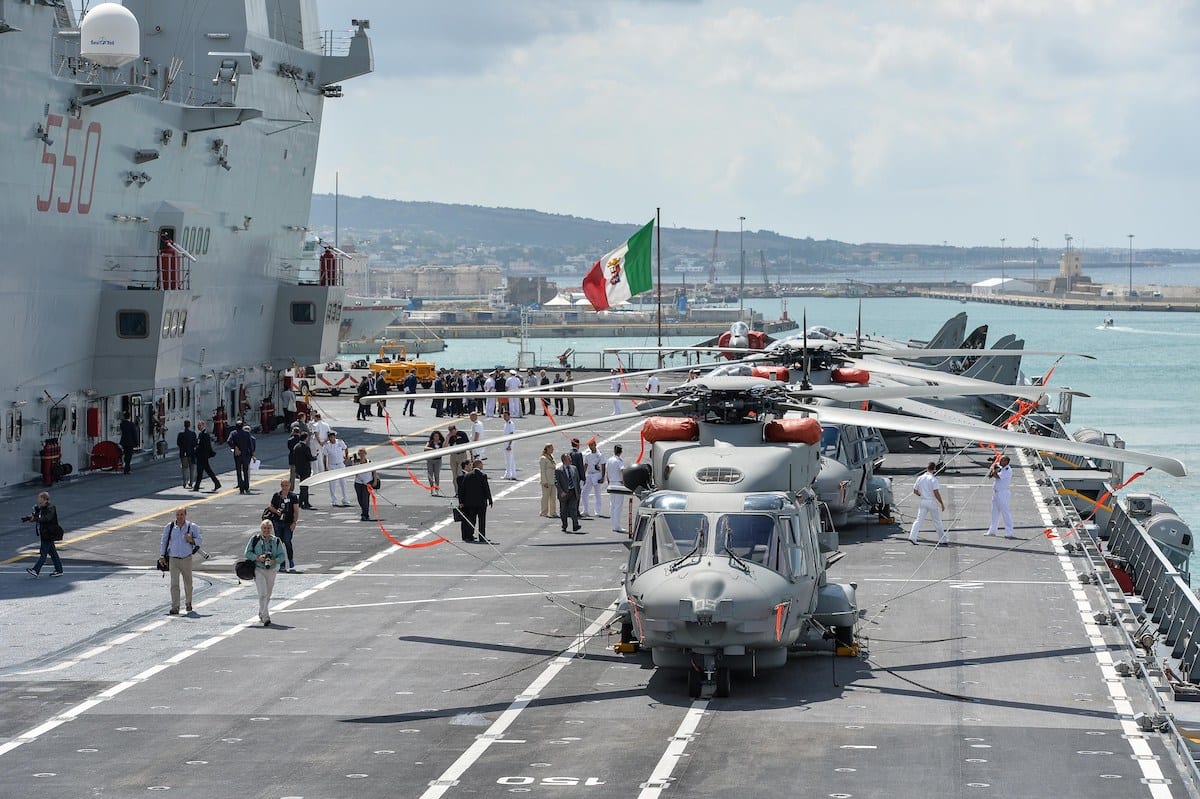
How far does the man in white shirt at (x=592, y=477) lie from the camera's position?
33094mm

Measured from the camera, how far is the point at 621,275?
57188 mm

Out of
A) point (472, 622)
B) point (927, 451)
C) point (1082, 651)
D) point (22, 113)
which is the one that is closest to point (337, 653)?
point (472, 622)

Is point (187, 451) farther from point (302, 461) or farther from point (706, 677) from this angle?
point (706, 677)

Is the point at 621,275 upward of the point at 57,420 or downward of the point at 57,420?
upward

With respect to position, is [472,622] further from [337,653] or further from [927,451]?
[927,451]

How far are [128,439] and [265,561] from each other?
20.5m

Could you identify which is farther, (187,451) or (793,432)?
(187,451)

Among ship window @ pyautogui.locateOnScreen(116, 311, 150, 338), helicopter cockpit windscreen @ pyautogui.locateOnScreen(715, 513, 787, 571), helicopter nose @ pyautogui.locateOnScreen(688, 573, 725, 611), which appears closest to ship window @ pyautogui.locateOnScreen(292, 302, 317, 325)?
ship window @ pyautogui.locateOnScreen(116, 311, 150, 338)

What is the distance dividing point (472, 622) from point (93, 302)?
22309mm

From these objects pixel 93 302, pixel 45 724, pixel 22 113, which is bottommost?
pixel 45 724

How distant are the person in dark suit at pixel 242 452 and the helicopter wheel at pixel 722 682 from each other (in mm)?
20917

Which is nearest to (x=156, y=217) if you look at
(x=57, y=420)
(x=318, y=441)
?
(x=57, y=420)

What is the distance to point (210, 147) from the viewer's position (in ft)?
155

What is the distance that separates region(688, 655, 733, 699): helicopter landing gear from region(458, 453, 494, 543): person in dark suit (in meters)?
11.4
